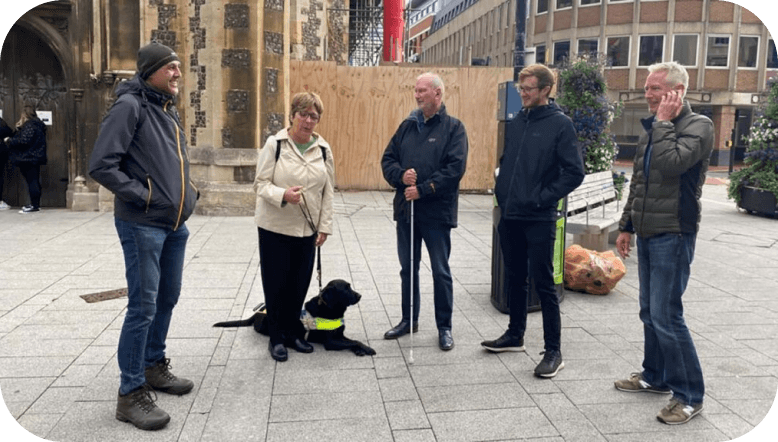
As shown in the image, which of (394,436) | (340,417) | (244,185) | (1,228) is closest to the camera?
(394,436)

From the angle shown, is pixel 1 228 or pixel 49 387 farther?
pixel 1 228

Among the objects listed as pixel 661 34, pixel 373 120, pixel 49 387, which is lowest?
pixel 49 387

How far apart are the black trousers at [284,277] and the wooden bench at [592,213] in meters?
3.54

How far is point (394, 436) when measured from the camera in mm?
3537

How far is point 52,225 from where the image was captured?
404 inches

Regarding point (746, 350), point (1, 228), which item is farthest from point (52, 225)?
point (746, 350)

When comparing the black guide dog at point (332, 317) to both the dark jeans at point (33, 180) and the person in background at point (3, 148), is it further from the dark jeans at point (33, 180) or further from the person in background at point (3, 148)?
the person in background at point (3, 148)

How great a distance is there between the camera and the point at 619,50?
3847cm

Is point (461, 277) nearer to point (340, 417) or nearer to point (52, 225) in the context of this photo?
point (340, 417)

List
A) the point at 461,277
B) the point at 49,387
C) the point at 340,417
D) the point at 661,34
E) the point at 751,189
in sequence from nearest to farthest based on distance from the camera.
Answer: the point at 340,417, the point at 49,387, the point at 461,277, the point at 751,189, the point at 661,34

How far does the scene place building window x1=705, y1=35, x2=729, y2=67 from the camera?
36.2m

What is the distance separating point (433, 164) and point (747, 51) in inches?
1481

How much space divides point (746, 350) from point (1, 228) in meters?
9.77

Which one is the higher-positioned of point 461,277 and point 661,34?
point 661,34
